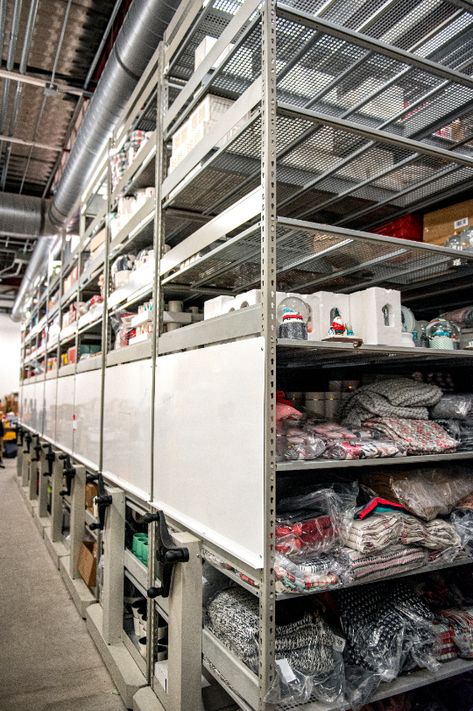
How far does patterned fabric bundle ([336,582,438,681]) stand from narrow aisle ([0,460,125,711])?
1.20 meters

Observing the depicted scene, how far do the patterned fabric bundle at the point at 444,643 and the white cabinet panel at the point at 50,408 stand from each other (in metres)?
4.07

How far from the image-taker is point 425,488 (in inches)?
78.7

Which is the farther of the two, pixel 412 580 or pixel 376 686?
pixel 412 580

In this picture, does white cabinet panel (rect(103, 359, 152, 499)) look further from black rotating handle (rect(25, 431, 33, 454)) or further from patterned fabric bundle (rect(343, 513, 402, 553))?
black rotating handle (rect(25, 431, 33, 454))

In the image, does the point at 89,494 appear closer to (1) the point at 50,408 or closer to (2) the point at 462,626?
(1) the point at 50,408

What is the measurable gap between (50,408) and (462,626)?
176 inches

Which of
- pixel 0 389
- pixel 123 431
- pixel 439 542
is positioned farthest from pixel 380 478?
pixel 0 389

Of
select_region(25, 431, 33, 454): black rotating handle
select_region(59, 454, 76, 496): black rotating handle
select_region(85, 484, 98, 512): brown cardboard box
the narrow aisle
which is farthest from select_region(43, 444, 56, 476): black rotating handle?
select_region(25, 431, 33, 454): black rotating handle

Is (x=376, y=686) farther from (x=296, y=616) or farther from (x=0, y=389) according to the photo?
(x=0, y=389)

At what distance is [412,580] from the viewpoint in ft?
7.11

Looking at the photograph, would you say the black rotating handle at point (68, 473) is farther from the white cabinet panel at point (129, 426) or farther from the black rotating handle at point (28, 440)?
the black rotating handle at point (28, 440)

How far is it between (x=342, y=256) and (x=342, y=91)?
24.0 inches

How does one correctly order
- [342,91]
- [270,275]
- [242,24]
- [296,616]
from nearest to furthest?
[270,275] < [242,24] < [296,616] < [342,91]

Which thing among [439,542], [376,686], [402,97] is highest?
[402,97]
